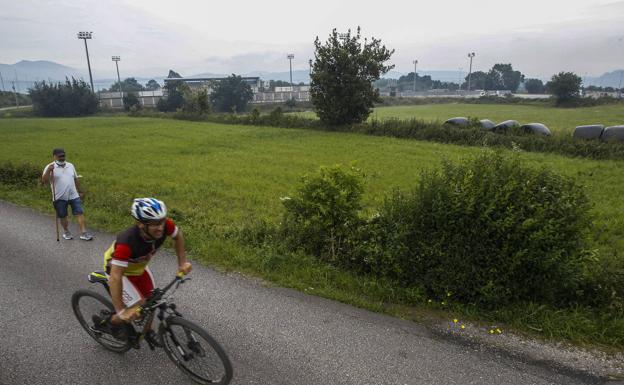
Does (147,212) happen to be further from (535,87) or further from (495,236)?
(535,87)

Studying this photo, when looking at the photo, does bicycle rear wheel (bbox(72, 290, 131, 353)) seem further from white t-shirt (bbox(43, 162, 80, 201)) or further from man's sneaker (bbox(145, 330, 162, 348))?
white t-shirt (bbox(43, 162, 80, 201))

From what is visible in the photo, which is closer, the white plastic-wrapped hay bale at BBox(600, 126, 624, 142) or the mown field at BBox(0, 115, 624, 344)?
the mown field at BBox(0, 115, 624, 344)

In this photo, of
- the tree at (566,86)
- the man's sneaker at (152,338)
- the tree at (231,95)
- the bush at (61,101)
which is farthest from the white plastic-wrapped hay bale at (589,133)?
the tree at (231,95)

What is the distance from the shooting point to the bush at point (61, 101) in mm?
63250

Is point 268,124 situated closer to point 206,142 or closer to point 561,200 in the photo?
point 206,142

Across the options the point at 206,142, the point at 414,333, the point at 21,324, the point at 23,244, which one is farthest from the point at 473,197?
the point at 206,142

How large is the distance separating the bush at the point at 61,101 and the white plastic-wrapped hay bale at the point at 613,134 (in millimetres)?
71038

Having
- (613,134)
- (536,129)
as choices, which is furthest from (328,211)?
(536,129)

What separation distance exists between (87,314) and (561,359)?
5840 millimetres

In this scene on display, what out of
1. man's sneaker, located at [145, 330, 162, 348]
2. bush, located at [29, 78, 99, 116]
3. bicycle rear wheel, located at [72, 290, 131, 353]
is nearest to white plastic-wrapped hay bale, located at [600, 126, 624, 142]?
man's sneaker, located at [145, 330, 162, 348]

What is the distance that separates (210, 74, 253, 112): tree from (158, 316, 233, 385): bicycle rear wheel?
82851mm

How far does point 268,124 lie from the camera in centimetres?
3659

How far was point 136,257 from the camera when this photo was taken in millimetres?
3871

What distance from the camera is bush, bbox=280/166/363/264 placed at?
675 cm
